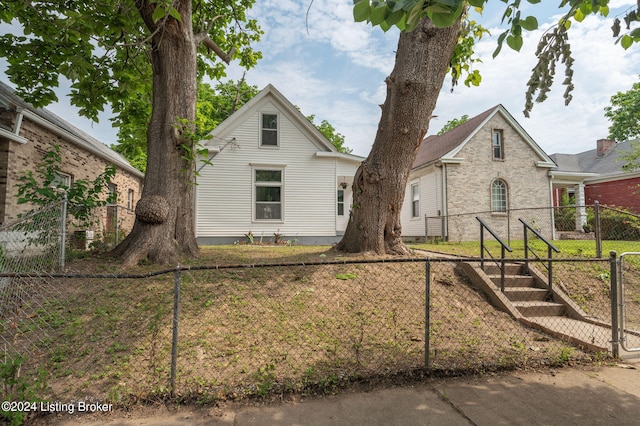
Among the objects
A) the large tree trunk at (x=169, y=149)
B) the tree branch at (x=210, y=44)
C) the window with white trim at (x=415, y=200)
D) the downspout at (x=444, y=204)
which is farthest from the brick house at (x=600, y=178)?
the large tree trunk at (x=169, y=149)

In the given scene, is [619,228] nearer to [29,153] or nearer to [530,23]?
[530,23]

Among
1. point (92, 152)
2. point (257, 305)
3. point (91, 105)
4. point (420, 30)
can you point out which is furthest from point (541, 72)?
point (92, 152)

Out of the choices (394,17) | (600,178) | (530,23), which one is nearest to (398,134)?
(530,23)

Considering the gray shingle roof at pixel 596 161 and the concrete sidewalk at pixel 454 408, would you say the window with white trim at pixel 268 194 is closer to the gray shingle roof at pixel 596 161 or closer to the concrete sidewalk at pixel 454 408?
the concrete sidewalk at pixel 454 408

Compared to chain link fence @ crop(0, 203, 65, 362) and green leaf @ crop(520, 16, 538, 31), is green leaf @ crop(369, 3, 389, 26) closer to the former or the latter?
green leaf @ crop(520, 16, 538, 31)

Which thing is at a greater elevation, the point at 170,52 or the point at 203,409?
the point at 170,52

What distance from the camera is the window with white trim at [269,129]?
13531 mm

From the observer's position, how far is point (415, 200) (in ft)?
57.5

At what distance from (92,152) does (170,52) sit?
773 cm

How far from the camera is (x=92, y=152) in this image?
1205 cm

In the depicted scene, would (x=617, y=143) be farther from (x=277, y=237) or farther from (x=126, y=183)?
(x=126, y=183)

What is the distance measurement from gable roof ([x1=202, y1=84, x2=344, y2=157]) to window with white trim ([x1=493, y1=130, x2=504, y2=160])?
26.3ft

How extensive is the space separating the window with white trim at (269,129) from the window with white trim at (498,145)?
33.8 ft

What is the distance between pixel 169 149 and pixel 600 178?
24607 millimetres
